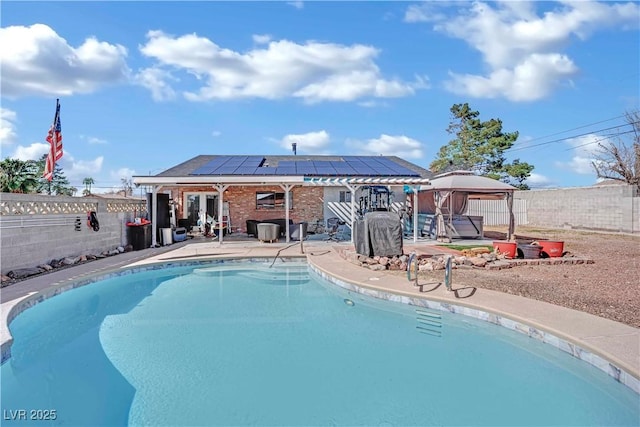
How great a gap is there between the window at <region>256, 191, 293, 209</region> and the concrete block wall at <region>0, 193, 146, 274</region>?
710cm

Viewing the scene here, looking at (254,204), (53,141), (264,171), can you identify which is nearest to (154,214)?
(53,141)

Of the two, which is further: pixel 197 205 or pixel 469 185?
pixel 197 205

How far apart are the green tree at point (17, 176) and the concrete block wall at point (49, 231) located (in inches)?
391

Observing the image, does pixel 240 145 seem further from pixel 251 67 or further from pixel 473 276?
pixel 473 276

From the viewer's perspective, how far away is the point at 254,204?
18.5m

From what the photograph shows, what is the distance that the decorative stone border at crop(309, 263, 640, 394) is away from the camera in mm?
3648

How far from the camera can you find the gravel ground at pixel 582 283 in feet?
18.5

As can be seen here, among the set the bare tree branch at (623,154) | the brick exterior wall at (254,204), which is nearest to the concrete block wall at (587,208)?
the bare tree branch at (623,154)

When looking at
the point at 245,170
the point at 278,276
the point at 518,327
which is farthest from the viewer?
the point at 245,170

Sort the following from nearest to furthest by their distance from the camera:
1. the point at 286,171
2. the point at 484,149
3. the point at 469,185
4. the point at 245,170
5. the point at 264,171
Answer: the point at 469,185 < the point at 264,171 < the point at 245,170 < the point at 286,171 < the point at 484,149

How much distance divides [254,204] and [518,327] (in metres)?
14.8

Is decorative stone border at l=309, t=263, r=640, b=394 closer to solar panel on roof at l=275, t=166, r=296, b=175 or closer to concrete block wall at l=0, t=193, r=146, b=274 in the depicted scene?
concrete block wall at l=0, t=193, r=146, b=274

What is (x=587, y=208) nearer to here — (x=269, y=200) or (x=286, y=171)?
(x=286, y=171)

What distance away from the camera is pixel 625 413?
3383 mm
